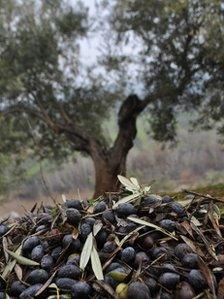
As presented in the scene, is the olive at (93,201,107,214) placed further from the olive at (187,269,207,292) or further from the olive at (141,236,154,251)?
the olive at (187,269,207,292)

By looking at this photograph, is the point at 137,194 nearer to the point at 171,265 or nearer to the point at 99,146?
the point at 171,265

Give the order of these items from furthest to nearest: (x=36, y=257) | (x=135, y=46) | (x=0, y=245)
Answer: (x=135, y=46)
(x=0, y=245)
(x=36, y=257)

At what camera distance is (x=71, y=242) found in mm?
2721

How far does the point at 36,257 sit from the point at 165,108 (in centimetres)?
1275

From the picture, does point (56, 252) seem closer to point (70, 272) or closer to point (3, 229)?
point (70, 272)

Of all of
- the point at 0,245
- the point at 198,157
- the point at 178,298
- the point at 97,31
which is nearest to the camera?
the point at 178,298

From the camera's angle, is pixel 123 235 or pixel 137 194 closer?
pixel 123 235

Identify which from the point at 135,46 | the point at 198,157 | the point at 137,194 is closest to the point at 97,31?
the point at 135,46

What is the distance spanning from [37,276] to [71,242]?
0.25 meters

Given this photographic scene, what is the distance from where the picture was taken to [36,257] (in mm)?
2715

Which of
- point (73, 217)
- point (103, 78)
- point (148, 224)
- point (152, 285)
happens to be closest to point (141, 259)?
Result: point (152, 285)

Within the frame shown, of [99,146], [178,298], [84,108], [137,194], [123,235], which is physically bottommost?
[178,298]

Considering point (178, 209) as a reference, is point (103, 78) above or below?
above

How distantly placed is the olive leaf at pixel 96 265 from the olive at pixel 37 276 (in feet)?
0.79
